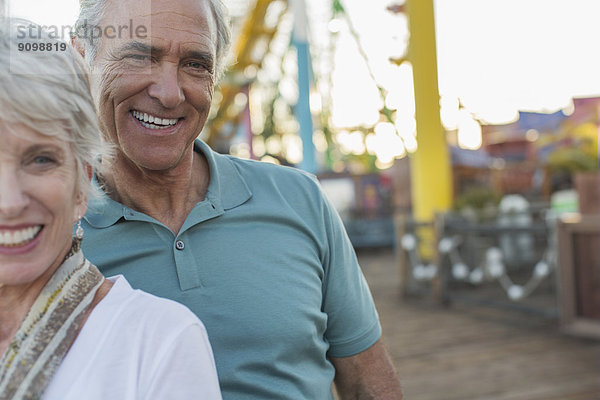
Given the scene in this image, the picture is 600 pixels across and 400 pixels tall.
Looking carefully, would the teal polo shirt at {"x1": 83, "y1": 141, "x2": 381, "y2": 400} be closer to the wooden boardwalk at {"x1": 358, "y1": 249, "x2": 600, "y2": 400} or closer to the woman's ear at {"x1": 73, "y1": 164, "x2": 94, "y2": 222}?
the woman's ear at {"x1": 73, "y1": 164, "x2": 94, "y2": 222}

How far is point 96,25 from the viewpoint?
111cm

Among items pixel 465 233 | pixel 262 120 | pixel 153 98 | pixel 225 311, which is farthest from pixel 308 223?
pixel 262 120

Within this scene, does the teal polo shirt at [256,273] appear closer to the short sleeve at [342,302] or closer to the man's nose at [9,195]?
the short sleeve at [342,302]

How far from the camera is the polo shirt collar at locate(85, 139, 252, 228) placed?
43.0 inches

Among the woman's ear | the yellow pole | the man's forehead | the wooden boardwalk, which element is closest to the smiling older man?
the man's forehead

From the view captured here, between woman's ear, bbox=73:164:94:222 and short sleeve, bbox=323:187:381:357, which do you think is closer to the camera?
woman's ear, bbox=73:164:94:222

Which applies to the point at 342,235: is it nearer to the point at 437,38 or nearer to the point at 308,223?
the point at 308,223

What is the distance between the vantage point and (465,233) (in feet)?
15.1

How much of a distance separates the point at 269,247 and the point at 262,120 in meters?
21.2

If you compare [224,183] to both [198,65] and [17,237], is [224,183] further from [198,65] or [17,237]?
[17,237]

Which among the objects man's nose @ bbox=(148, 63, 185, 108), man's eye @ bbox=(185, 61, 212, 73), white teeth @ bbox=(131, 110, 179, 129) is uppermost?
man's eye @ bbox=(185, 61, 212, 73)

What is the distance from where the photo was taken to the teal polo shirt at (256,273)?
3.44 feet

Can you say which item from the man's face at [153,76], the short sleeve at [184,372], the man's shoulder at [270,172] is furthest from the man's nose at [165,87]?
the short sleeve at [184,372]

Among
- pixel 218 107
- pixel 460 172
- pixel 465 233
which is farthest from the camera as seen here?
pixel 218 107
